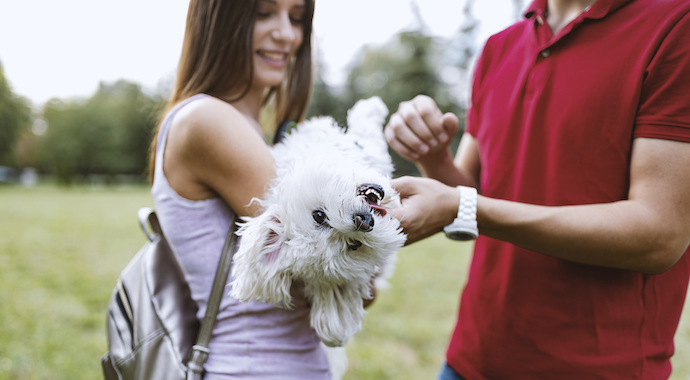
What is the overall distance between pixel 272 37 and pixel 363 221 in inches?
43.1

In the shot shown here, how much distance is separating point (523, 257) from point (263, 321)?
1.00 m

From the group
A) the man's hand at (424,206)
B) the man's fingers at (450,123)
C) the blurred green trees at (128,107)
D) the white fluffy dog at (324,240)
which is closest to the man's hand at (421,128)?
the man's fingers at (450,123)

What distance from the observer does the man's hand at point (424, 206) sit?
1.21 meters

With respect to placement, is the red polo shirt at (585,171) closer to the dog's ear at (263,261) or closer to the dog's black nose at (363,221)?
the dog's black nose at (363,221)

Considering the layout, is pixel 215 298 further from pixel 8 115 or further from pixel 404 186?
pixel 8 115

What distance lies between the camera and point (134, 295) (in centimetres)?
155

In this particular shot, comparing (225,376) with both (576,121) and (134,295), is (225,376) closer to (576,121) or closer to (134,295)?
(134,295)

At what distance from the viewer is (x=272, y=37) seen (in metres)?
1.72

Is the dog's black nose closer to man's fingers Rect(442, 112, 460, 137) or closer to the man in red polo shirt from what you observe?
the man in red polo shirt

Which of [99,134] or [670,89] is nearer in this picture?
[670,89]

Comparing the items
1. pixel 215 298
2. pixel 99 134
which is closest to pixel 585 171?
pixel 215 298

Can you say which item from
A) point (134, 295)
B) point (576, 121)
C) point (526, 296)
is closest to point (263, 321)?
point (134, 295)

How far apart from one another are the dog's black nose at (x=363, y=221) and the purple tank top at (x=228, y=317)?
21.3 inches

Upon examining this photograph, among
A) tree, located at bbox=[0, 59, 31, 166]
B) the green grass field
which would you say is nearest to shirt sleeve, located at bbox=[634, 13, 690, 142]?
the green grass field
